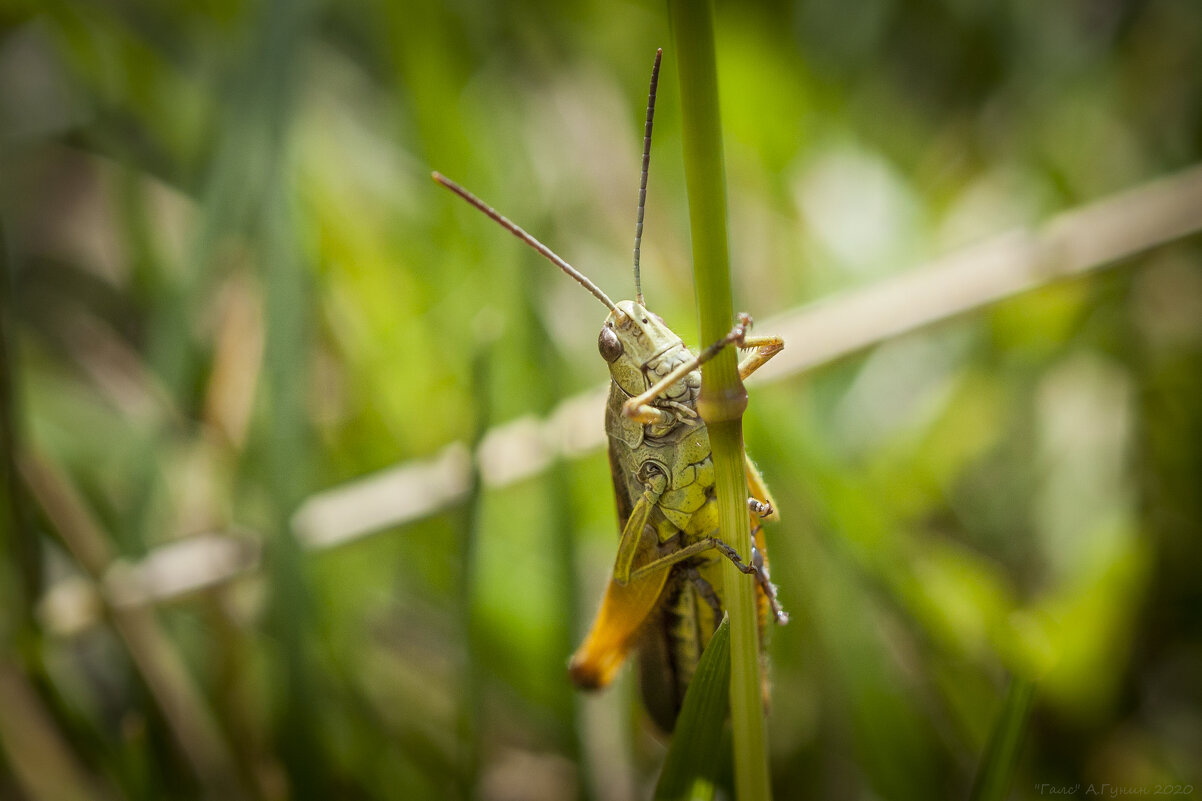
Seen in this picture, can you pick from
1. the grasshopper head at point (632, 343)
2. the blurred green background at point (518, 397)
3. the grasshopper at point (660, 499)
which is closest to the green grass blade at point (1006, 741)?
the blurred green background at point (518, 397)

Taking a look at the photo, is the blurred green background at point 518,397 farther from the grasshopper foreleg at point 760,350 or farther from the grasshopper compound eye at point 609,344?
the grasshopper foreleg at point 760,350

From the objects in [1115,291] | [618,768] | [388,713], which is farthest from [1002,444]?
[388,713]

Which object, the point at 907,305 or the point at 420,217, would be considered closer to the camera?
the point at 907,305

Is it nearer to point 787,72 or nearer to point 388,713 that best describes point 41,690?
point 388,713

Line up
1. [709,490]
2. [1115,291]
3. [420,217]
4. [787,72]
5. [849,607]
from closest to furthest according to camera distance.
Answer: [709,490], [849,607], [1115,291], [420,217], [787,72]

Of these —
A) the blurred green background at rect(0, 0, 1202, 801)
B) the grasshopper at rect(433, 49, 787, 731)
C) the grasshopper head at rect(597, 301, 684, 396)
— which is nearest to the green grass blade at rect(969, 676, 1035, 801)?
the blurred green background at rect(0, 0, 1202, 801)

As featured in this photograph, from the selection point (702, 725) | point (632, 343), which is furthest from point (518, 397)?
point (702, 725)

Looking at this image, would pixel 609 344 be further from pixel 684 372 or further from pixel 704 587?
pixel 704 587

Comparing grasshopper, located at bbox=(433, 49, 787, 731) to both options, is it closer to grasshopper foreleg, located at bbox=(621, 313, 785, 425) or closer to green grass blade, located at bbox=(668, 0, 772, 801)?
grasshopper foreleg, located at bbox=(621, 313, 785, 425)
